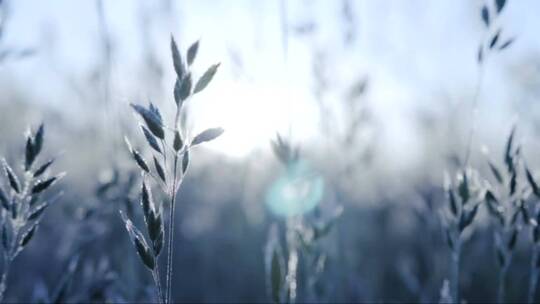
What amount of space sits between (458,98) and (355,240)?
1686mm

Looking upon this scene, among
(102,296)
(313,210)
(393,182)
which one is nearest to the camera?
(102,296)

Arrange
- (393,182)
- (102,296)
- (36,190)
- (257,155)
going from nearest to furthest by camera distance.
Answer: (36,190), (102,296), (257,155), (393,182)

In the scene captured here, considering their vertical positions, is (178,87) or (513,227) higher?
(178,87)

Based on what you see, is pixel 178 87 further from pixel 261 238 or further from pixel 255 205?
pixel 255 205

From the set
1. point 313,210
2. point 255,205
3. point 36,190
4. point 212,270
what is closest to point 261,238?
point 255,205

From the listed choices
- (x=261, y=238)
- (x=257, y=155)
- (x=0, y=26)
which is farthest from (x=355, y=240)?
(x=0, y=26)

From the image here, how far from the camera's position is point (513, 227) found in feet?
5.50

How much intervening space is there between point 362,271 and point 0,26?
287 cm

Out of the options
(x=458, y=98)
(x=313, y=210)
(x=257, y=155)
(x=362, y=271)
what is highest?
(x=458, y=98)

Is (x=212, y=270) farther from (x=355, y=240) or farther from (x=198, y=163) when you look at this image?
(x=355, y=240)

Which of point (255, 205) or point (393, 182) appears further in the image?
point (393, 182)

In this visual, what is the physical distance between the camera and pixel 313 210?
2072 millimetres

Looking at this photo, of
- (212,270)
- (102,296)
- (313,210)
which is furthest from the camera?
(212,270)

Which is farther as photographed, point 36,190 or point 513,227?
point 513,227
